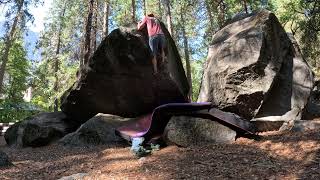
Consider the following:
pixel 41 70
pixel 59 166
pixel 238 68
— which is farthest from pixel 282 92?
pixel 41 70

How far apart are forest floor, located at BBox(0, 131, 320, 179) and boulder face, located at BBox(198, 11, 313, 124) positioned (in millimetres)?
1193

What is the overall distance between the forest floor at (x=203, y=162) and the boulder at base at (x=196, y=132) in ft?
0.72

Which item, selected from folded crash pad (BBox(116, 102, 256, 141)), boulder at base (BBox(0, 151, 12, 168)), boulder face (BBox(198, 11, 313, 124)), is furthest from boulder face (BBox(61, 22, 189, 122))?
boulder at base (BBox(0, 151, 12, 168))

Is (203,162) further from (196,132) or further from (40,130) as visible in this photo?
(40,130)

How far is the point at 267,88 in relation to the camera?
30.7 ft

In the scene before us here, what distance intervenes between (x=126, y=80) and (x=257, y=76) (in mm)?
3499

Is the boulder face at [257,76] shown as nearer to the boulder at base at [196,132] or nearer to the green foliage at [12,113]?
the boulder at base at [196,132]

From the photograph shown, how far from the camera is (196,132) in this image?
25.5 ft

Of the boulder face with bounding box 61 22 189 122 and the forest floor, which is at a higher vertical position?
the boulder face with bounding box 61 22 189 122

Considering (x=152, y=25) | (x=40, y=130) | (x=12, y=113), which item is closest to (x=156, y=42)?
(x=152, y=25)

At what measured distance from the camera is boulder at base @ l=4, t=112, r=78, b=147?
10.9m

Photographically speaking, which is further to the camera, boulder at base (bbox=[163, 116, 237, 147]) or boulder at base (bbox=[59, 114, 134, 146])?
boulder at base (bbox=[59, 114, 134, 146])

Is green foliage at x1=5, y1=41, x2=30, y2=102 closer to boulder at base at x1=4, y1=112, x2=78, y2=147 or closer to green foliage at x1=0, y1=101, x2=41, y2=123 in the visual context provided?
green foliage at x1=0, y1=101, x2=41, y2=123

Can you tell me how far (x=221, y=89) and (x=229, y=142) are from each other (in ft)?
7.32
